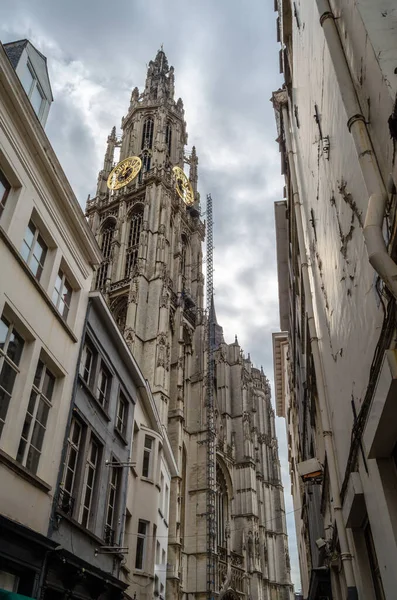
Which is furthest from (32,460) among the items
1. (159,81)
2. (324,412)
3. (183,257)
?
(159,81)

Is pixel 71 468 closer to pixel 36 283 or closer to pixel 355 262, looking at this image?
pixel 36 283

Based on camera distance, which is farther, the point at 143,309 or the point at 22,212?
the point at 143,309

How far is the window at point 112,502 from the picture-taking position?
1313cm

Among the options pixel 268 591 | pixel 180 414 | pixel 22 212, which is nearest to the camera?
pixel 22 212

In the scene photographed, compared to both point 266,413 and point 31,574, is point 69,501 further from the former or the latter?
point 266,413

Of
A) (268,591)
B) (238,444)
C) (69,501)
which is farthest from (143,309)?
(69,501)

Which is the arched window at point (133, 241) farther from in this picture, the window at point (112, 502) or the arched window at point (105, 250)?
the window at point (112, 502)

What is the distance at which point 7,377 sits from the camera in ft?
29.3

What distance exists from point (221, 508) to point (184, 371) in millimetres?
13940

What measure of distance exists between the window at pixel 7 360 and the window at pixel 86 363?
3232 millimetres

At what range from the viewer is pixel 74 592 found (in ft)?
33.7

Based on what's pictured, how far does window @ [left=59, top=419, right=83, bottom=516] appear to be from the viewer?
1067 cm

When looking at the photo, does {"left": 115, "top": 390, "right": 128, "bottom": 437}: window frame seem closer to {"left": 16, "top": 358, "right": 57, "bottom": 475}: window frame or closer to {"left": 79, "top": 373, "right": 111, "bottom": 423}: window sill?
{"left": 79, "top": 373, "right": 111, "bottom": 423}: window sill

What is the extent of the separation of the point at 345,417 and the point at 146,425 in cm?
1343
